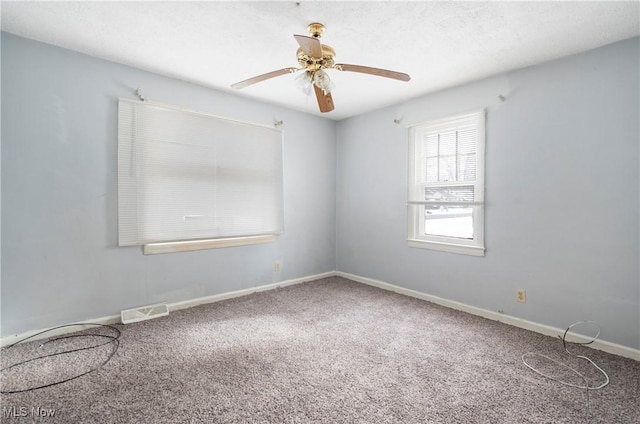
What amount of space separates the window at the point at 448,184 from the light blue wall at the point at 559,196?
0.31 ft

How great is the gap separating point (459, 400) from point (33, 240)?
3203 millimetres

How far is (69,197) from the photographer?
8.42 feet

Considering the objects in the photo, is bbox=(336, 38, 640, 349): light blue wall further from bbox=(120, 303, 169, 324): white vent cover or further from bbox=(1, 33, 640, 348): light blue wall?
bbox=(120, 303, 169, 324): white vent cover

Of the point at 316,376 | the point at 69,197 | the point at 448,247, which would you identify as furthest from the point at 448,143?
the point at 69,197

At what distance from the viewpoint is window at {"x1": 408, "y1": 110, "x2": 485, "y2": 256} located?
312cm

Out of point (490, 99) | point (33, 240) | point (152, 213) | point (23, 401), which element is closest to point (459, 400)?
point (23, 401)

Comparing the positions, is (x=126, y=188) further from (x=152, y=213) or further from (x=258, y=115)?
(x=258, y=115)

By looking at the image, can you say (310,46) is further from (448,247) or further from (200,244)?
(448,247)

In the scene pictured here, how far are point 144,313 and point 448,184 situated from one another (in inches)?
130

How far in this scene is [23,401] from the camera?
67.1 inches

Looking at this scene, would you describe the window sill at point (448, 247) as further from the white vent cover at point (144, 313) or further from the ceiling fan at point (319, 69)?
the white vent cover at point (144, 313)

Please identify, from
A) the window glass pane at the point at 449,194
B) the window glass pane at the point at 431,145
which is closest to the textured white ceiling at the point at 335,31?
the window glass pane at the point at 431,145

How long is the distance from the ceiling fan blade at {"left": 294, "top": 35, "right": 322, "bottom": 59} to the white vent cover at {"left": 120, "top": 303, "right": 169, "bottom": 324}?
2.61m

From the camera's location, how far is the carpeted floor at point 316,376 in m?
1.63
